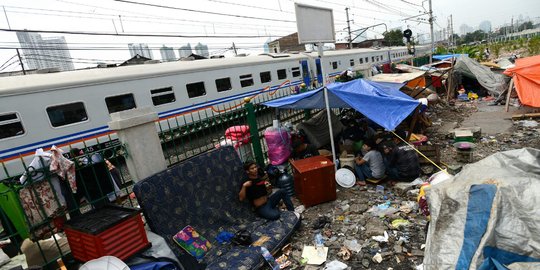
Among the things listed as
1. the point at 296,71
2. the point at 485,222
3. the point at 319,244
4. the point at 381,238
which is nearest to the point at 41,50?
the point at 296,71

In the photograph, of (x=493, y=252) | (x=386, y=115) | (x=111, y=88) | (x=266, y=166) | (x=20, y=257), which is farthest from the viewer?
(x=111, y=88)

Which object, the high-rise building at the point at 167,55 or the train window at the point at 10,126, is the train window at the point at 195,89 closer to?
the high-rise building at the point at 167,55

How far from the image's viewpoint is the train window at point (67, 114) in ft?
22.9

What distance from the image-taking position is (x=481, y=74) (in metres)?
12.5

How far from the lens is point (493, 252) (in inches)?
92.1

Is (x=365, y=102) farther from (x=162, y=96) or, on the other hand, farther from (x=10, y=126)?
(x=10, y=126)

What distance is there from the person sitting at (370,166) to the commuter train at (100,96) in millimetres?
2097

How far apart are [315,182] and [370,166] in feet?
4.88

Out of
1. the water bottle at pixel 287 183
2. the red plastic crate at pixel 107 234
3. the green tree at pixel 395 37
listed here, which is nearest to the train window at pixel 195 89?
the water bottle at pixel 287 183

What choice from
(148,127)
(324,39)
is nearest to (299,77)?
(324,39)

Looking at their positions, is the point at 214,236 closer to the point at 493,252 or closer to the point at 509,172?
the point at 493,252

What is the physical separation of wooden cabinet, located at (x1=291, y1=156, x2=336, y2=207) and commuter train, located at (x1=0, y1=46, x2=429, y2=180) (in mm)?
1999

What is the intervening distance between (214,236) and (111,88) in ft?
20.4

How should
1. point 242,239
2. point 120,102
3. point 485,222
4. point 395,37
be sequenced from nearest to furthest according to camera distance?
point 485,222, point 242,239, point 120,102, point 395,37
